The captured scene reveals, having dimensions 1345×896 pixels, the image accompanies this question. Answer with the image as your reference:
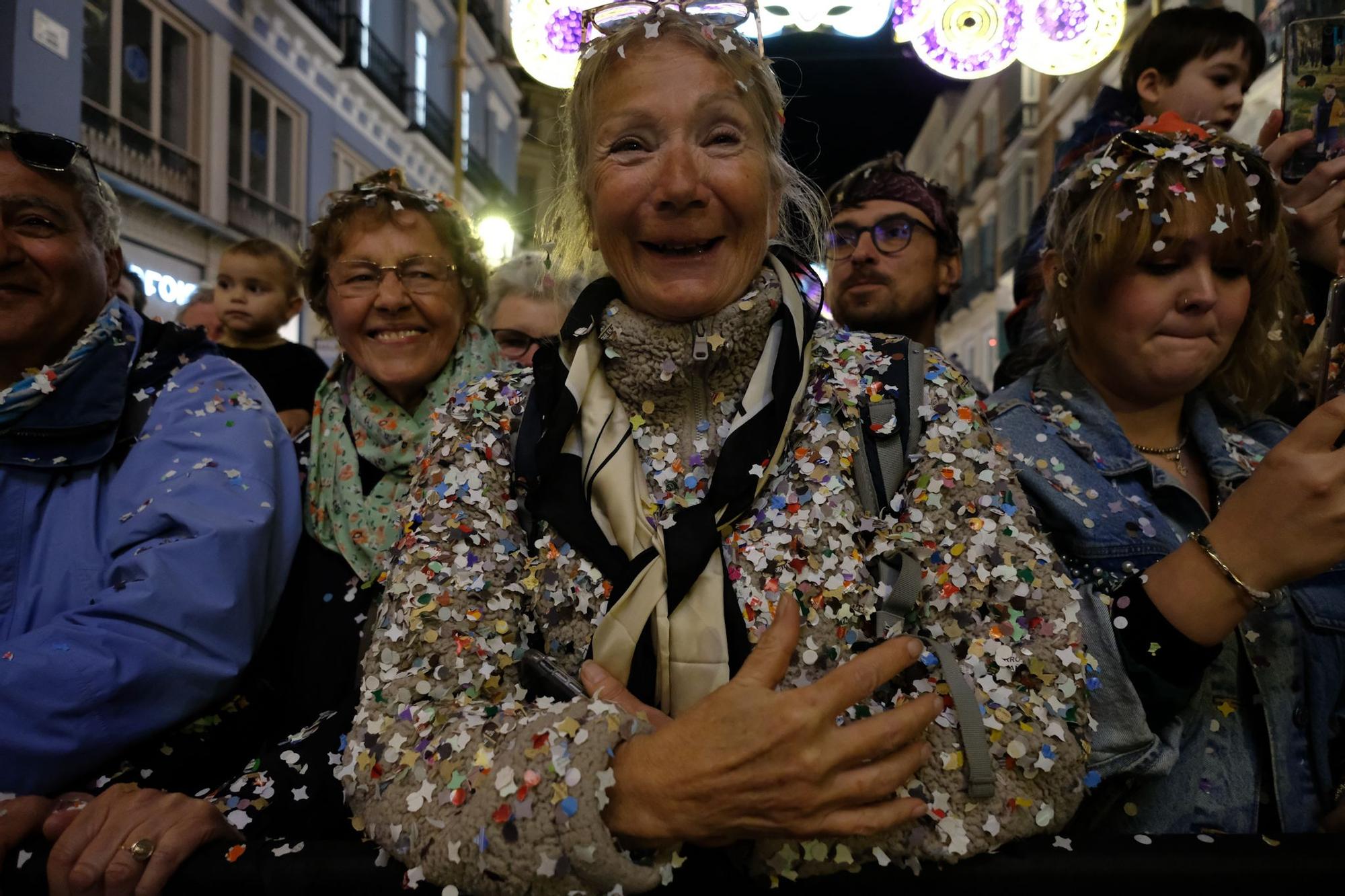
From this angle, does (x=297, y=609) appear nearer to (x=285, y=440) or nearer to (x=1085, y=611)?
(x=285, y=440)

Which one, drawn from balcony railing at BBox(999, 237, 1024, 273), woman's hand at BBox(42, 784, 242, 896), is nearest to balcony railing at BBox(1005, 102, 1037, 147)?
balcony railing at BBox(999, 237, 1024, 273)

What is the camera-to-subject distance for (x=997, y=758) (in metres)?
1.23

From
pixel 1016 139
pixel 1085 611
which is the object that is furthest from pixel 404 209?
pixel 1016 139

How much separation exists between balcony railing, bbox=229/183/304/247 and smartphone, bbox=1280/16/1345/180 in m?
10.3

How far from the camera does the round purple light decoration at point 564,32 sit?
15.1 ft

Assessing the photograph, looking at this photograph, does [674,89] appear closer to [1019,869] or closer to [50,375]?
→ [1019,869]

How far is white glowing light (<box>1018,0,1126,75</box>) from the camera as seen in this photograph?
4.41 metres

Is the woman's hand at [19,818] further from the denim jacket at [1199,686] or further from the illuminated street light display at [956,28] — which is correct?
the illuminated street light display at [956,28]

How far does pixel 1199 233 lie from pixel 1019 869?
117 cm

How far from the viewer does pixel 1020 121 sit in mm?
19516

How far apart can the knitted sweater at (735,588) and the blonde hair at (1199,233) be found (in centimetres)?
45

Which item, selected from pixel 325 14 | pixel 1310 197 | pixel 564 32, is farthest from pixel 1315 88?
pixel 325 14

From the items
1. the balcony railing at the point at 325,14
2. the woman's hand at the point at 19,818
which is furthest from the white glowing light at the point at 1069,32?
the balcony railing at the point at 325,14

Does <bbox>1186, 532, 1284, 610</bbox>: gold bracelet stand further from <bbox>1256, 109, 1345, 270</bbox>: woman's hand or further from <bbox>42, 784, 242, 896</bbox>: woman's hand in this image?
<bbox>42, 784, 242, 896</bbox>: woman's hand
